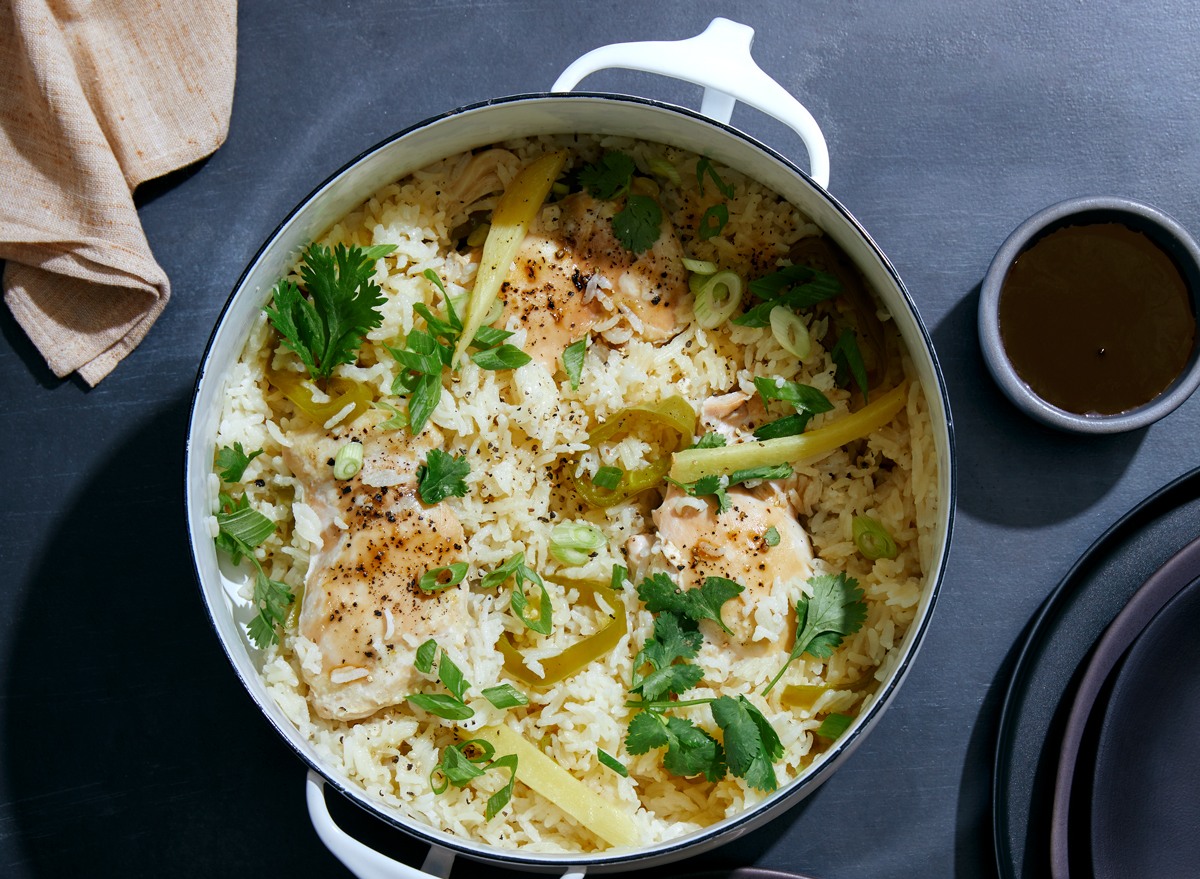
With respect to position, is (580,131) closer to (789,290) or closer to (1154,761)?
(789,290)

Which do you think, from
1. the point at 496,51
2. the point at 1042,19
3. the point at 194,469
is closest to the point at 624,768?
the point at 194,469

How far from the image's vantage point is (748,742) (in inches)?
74.9

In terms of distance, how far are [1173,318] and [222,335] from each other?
248 centimetres

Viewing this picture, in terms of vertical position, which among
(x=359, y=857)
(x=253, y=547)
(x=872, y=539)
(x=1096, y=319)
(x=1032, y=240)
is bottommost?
(x=359, y=857)

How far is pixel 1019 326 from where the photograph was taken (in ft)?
7.53

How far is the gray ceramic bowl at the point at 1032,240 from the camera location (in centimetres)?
217

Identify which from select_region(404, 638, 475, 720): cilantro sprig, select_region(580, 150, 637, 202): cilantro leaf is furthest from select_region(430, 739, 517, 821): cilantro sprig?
select_region(580, 150, 637, 202): cilantro leaf

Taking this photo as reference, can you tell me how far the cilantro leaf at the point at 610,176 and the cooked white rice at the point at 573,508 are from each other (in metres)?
0.05

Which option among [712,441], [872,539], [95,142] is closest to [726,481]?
[712,441]

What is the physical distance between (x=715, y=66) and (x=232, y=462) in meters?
1.57

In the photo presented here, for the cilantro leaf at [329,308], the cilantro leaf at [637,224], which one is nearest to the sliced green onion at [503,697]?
the cilantro leaf at [329,308]

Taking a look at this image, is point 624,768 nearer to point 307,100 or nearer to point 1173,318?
point 1173,318

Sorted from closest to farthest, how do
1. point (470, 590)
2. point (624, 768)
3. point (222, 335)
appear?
point (222, 335)
point (624, 768)
point (470, 590)

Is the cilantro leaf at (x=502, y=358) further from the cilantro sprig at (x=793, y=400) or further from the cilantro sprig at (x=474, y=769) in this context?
the cilantro sprig at (x=474, y=769)
